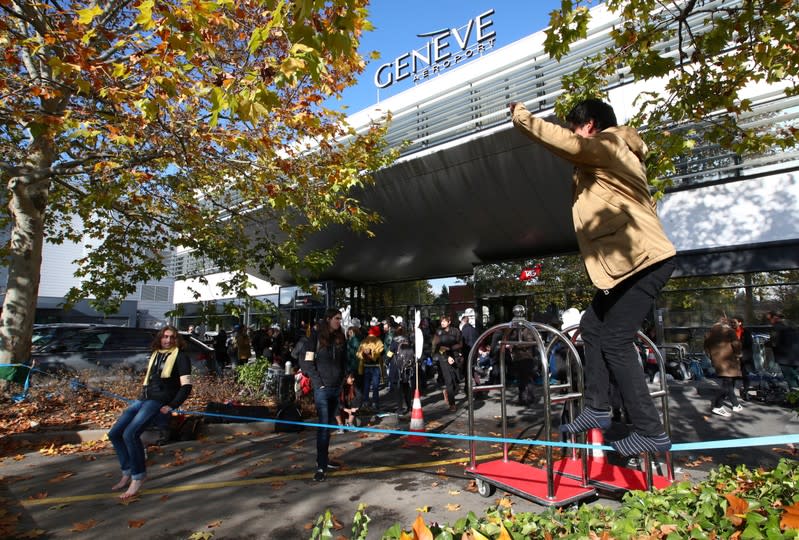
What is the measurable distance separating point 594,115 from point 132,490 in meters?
5.54

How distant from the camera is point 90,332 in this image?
11.0 metres

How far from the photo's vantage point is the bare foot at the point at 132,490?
4.89 meters

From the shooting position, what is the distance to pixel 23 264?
Answer: 8.84 meters

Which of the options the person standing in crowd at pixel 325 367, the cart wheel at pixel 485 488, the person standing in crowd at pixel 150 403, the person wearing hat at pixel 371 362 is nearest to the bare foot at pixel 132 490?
the person standing in crowd at pixel 150 403

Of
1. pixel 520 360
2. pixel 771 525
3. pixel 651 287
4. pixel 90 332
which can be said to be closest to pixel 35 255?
pixel 90 332

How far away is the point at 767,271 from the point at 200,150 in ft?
42.5

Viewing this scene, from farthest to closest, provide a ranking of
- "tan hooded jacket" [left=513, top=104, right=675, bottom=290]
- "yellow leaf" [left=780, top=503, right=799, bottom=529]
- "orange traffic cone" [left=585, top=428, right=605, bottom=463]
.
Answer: "orange traffic cone" [left=585, top=428, right=605, bottom=463], "tan hooded jacket" [left=513, top=104, right=675, bottom=290], "yellow leaf" [left=780, top=503, right=799, bottom=529]

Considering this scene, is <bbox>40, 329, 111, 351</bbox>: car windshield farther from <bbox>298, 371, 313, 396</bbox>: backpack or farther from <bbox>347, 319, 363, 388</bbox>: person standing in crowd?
<bbox>347, 319, 363, 388</bbox>: person standing in crowd

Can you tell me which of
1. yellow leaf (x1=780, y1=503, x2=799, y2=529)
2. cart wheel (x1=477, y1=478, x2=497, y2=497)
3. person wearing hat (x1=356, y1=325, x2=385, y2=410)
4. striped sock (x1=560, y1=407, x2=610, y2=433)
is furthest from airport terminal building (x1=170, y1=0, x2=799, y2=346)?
yellow leaf (x1=780, y1=503, x2=799, y2=529)

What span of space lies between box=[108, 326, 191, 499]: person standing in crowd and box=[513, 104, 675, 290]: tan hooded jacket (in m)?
4.91

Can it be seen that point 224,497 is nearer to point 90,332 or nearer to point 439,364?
point 439,364

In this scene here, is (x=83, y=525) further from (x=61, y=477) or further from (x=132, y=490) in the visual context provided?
(x=61, y=477)

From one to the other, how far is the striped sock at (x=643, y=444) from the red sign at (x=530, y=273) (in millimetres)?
13703

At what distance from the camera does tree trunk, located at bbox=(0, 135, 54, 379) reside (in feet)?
28.5
